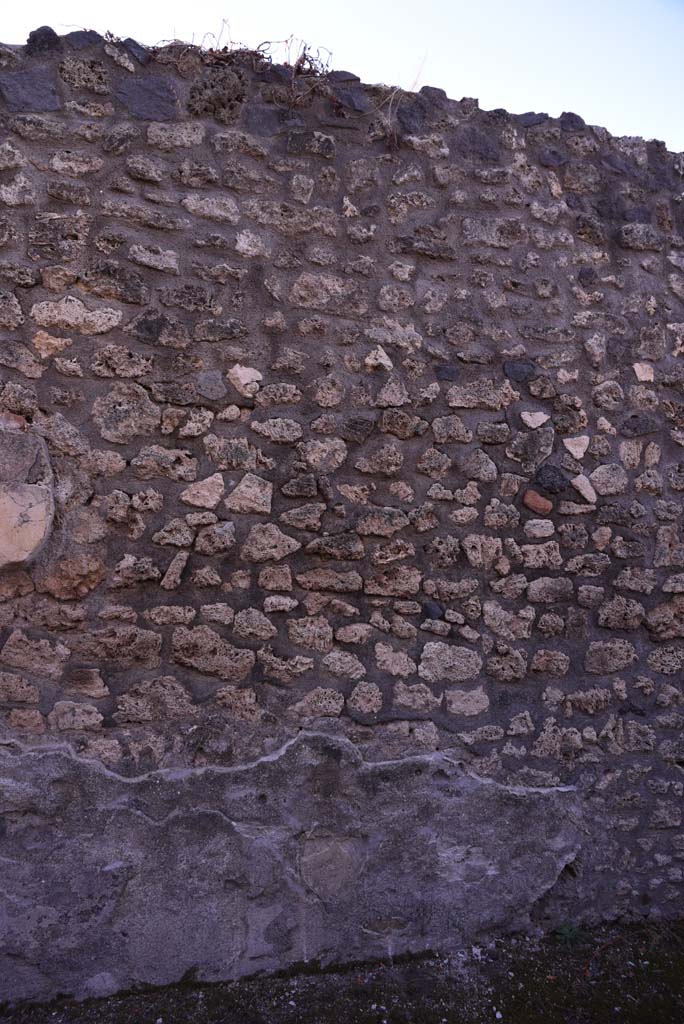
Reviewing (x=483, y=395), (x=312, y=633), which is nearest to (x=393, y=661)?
(x=312, y=633)

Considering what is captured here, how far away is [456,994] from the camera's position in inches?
107

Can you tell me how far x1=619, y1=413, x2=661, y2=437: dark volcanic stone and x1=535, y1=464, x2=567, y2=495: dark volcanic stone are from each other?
34 cm

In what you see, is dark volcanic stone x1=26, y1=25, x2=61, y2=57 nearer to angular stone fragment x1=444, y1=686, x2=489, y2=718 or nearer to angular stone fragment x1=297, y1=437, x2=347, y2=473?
angular stone fragment x1=297, y1=437, x2=347, y2=473

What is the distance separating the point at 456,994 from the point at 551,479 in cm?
176

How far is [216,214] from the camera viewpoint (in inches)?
109

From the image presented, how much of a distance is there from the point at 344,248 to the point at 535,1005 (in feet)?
8.43

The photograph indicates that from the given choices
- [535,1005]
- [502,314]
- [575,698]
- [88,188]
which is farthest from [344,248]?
[535,1005]

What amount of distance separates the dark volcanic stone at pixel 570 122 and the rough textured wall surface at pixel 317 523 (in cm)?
2

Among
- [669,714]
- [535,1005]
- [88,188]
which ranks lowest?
[535,1005]

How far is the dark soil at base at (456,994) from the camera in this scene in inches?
99.7

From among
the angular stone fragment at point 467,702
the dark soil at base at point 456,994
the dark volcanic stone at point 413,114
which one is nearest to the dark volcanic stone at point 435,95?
the dark volcanic stone at point 413,114

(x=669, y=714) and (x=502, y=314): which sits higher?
(x=502, y=314)

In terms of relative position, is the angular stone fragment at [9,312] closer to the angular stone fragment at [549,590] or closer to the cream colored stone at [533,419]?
the cream colored stone at [533,419]

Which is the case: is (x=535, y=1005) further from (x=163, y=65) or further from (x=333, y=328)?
(x=163, y=65)
